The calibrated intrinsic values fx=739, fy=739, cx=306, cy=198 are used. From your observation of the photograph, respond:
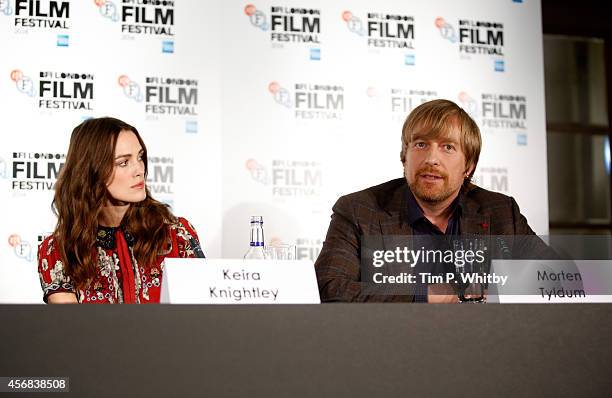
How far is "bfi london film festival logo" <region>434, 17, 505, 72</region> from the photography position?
3.67 m

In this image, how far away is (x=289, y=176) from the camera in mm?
3389

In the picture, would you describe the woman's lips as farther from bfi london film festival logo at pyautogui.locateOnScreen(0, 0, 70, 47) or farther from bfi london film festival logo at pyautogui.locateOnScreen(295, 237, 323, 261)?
bfi london film festival logo at pyautogui.locateOnScreen(0, 0, 70, 47)

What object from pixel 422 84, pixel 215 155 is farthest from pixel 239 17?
pixel 422 84

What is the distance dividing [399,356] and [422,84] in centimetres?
281

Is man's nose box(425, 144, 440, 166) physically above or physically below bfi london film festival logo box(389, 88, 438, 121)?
below

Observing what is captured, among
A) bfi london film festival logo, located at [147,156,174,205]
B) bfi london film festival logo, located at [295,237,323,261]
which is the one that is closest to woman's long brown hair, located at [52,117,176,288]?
bfi london film festival logo, located at [147,156,174,205]

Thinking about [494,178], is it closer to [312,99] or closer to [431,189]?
[312,99]

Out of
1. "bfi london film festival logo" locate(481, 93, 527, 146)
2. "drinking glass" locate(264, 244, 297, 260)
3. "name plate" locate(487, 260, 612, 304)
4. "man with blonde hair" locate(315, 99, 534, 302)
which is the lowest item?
"name plate" locate(487, 260, 612, 304)

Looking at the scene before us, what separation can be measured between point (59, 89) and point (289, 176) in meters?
1.08

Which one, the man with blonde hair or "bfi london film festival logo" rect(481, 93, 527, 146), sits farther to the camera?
"bfi london film festival logo" rect(481, 93, 527, 146)

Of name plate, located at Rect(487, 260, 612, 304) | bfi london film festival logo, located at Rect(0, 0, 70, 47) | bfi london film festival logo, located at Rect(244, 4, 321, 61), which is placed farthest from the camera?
bfi london film festival logo, located at Rect(244, 4, 321, 61)

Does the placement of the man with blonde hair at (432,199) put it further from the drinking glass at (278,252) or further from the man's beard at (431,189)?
the drinking glass at (278,252)

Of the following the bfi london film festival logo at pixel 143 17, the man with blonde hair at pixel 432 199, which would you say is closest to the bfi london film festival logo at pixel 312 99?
the bfi london film festival logo at pixel 143 17

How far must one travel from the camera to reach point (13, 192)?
312 cm
